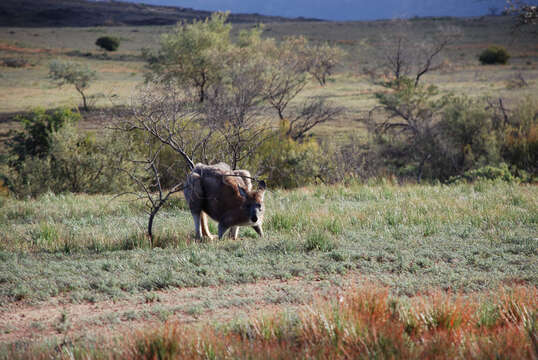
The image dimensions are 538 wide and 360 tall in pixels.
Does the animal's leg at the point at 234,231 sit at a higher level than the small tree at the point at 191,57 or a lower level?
lower

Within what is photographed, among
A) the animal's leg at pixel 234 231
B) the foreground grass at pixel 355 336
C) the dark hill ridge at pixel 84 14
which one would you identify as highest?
the dark hill ridge at pixel 84 14

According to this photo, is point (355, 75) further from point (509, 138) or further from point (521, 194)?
point (521, 194)

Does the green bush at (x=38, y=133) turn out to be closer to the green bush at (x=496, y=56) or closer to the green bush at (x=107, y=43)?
the green bush at (x=107, y=43)

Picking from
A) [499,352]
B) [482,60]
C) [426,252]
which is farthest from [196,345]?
[482,60]

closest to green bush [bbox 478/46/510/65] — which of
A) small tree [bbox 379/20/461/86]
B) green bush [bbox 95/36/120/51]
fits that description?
small tree [bbox 379/20/461/86]

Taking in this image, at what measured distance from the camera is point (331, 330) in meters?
3.92

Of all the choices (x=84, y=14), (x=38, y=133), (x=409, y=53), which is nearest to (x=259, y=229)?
(x=38, y=133)

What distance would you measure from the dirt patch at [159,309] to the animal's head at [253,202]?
→ 1664mm

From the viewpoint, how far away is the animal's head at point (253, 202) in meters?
7.42

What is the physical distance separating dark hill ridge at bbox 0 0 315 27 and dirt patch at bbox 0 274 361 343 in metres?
99.0

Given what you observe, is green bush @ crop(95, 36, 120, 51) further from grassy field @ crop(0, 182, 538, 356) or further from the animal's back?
the animal's back

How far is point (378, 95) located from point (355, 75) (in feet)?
109

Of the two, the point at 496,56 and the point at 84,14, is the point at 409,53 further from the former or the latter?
the point at 84,14

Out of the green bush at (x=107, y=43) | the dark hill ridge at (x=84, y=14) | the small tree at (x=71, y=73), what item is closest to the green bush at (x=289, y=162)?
the small tree at (x=71, y=73)
